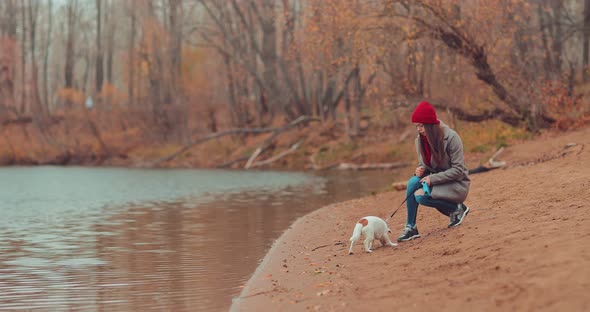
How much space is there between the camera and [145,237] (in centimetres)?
1407

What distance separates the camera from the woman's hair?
928 cm

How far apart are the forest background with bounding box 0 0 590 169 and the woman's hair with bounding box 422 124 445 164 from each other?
38.5ft

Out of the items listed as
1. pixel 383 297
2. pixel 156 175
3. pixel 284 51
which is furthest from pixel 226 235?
pixel 284 51

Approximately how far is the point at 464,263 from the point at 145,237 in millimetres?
7812

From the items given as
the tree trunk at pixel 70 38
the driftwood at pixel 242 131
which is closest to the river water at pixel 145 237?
the driftwood at pixel 242 131

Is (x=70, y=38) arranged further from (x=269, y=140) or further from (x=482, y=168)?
(x=482, y=168)

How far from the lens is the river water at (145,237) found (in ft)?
28.7

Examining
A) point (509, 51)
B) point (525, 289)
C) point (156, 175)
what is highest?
point (509, 51)

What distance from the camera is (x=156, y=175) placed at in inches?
1396

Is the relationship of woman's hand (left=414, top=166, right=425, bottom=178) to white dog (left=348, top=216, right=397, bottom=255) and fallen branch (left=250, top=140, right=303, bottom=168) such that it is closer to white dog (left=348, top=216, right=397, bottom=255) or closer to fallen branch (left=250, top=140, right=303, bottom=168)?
white dog (left=348, top=216, right=397, bottom=255)

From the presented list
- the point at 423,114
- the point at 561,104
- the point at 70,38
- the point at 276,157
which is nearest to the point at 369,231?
the point at 423,114

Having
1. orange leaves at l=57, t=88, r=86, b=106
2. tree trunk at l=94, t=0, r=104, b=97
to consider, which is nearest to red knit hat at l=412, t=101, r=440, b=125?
tree trunk at l=94, t=0, r=104, b=97

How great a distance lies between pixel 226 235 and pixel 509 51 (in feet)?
44.1

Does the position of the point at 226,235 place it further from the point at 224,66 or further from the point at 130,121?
the point at 130,121
